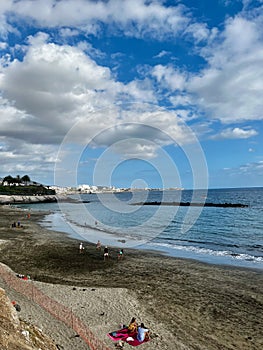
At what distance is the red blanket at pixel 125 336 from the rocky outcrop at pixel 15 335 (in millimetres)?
3258

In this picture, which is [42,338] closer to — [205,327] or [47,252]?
[205,327]

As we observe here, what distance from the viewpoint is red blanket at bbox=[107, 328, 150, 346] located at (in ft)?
37.7

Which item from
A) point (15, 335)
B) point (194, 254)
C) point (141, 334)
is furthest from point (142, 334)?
point (194, 254)

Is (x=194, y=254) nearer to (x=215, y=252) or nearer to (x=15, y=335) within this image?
(x=215, y=252)

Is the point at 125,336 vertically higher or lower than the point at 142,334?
lower

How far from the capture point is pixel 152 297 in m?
16.8

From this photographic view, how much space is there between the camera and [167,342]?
38.4 ft

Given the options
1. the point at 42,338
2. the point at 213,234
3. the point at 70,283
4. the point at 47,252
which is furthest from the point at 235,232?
the point at 42,338

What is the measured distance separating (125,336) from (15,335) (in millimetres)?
5645

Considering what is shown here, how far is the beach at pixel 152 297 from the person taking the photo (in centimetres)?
1223

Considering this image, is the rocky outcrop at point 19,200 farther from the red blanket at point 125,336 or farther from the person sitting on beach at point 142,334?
the person sitting on beach at point 142,334

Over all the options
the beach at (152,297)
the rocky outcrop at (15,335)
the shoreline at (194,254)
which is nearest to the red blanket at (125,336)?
the beach at (152,297)

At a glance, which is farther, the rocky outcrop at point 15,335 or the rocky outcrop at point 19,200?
the rocky outcrop at point 19,200

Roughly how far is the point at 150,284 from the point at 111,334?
25.1 ft
